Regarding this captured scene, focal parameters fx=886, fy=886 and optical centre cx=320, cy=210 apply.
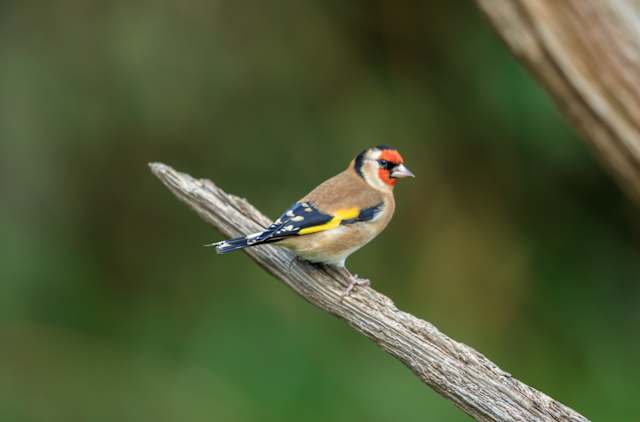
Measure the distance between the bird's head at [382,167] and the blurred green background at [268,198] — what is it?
1587mm

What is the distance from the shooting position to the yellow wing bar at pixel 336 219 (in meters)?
2.81

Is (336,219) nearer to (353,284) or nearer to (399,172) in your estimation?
(353,284)

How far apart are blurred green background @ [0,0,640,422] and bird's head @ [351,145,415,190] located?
1.59 meters

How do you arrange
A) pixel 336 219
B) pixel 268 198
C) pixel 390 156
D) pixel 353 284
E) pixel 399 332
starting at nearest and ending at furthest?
pixel 399 332 < pixel 353 284 < pixel 336 219 < pixel 390 156 < pixel 268 198

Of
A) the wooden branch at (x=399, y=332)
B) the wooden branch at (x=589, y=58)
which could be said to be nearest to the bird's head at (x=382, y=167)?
the wooden branch at (x=399, y=332)

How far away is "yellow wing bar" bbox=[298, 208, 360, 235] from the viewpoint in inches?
111

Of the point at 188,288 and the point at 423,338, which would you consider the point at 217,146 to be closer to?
the point at 188,288

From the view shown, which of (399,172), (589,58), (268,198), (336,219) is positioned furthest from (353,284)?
(268,198)

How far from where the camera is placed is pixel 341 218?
9.62ft

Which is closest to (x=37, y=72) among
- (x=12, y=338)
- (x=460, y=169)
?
(x=12, y=338)

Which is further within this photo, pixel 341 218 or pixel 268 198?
pixel 268 198

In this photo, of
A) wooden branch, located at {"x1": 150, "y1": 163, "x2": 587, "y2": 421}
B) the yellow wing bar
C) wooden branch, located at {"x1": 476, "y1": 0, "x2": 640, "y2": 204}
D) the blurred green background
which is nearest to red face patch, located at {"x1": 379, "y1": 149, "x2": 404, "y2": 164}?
the yellow wing bar

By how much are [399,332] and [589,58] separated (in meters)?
1.39

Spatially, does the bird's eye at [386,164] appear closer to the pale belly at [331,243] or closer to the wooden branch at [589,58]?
the pale belly at [331,243]
